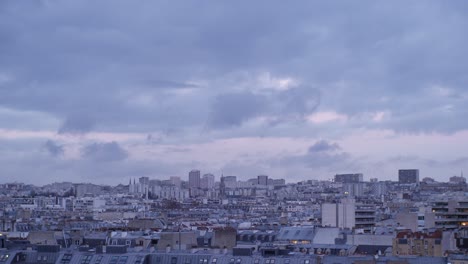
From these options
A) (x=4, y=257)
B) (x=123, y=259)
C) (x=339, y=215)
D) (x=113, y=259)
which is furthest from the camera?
(x=339, y=215)

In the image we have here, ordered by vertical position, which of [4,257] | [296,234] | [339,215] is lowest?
[4,257]

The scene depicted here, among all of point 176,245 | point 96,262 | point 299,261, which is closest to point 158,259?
point 96,262

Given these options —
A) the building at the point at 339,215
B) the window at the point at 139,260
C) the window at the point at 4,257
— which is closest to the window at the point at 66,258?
the window at the point at 4,257

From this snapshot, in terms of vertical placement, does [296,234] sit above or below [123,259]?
above

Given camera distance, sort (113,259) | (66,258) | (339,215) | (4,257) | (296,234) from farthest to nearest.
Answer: (339,215)
(296,234)
(4,257)
(66,258)
(113,259)

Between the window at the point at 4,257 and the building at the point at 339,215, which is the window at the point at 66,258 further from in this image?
the building at the point at 339,215

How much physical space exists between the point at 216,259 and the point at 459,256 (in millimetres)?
17876

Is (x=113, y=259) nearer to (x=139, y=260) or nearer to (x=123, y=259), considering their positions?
(x=123, y=259)

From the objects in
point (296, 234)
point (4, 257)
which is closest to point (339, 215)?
point (296, 234)

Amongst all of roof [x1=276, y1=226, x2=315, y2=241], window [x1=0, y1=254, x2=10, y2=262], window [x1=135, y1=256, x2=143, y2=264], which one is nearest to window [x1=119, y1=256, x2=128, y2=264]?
window [x1=135, y1=256, x2=143, y2=264]

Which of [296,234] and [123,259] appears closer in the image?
[123,259]

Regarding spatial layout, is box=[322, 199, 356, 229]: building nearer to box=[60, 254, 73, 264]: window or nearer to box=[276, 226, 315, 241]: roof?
box=[276, 226, 315, 241]: roof

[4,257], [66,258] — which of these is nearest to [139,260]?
[66,258]

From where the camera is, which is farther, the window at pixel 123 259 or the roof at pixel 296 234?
the roof at pixel 296 234
